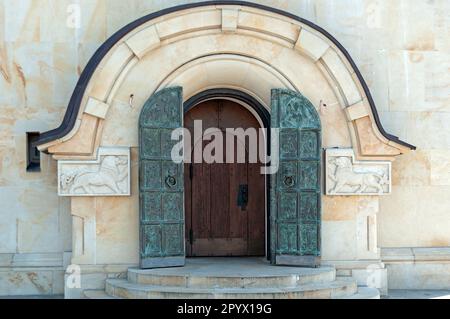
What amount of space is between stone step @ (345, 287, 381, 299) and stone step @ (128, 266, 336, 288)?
43cm

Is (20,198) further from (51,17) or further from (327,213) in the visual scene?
(327,213)

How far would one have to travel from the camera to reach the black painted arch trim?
10.2m

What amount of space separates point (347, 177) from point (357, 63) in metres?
1.88

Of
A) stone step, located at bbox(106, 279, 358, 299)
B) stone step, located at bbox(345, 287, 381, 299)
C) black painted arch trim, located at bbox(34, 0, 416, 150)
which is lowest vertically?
stone step, located at bbox(345, 287, 381, 299)

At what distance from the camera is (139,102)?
10648 mm

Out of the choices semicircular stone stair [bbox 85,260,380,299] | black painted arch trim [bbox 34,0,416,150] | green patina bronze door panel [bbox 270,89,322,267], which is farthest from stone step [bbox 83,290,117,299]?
green patina bronze door panel [bbox 270,89,322,267]

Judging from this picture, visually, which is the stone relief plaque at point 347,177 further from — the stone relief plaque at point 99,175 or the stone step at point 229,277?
the stone relief plaque at point 99,175

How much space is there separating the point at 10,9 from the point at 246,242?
507 centimetres

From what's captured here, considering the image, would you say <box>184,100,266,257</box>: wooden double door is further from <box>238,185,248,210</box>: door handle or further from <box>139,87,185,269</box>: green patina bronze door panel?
<box>139,87,185,269</box>: green patina bronze door panel

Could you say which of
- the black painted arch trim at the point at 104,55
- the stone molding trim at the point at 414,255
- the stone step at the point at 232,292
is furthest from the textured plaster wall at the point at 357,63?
the stone step at the point at 232,292

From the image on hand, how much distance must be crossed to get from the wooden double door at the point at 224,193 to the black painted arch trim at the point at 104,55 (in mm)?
1822

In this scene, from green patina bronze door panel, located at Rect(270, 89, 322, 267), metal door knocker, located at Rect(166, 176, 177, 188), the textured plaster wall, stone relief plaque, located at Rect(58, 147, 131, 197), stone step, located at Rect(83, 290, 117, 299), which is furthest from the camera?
the textured plaster wall
